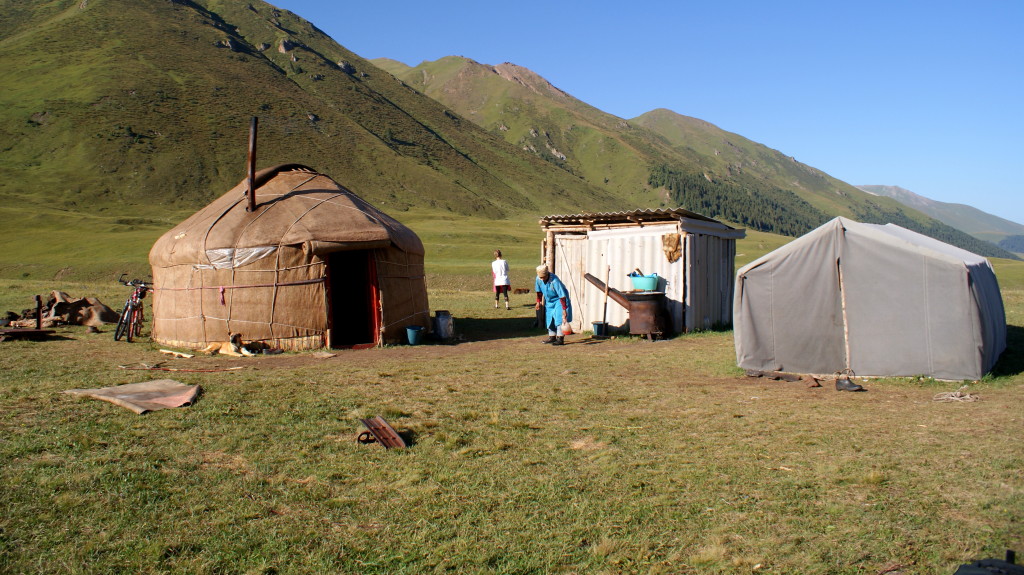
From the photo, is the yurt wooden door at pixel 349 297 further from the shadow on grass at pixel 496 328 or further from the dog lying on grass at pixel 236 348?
the dog lying on grass at pixel 236 348

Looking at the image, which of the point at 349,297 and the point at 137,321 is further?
the point at 349,297

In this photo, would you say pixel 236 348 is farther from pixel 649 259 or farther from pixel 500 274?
pixel 500 274

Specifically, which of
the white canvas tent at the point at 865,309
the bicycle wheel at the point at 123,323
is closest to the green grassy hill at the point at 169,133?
the bicycle wheel at the point at 123,323

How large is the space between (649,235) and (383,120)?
9898 centimetres

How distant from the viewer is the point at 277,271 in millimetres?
11609

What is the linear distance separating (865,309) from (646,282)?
4818 mm

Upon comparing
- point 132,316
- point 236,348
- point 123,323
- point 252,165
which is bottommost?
point 236,348

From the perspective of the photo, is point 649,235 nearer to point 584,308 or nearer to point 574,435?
point 584,308

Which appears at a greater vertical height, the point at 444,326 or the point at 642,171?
the point at 642,171

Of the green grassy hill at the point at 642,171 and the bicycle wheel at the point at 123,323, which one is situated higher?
the green grassy hill at the point at 642,171

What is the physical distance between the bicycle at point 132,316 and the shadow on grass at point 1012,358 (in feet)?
46.0

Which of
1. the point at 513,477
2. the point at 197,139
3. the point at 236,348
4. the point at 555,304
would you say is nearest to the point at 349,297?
the point at 236,348

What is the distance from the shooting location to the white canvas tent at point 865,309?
8.14 meters

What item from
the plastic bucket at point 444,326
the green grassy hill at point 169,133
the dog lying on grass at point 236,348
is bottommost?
the dog lying on grass at point 236,348
